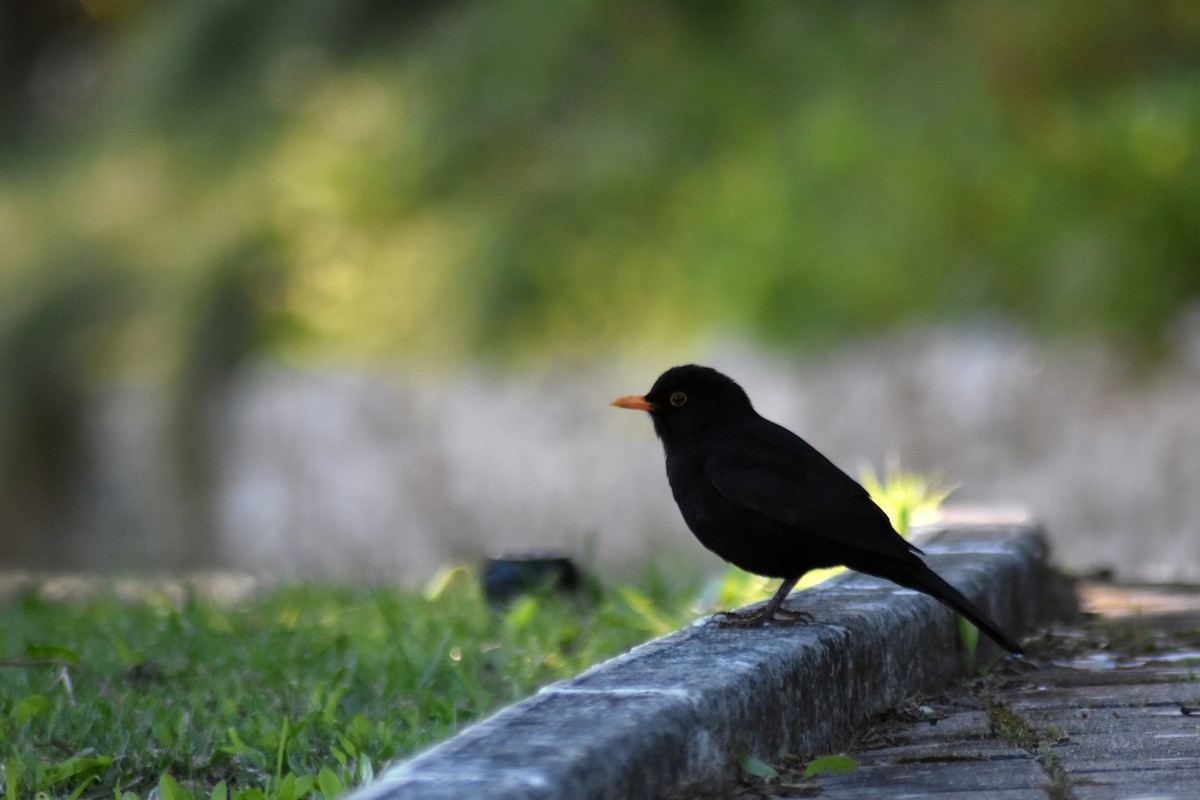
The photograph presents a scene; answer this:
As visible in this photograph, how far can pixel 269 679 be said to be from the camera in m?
4.49

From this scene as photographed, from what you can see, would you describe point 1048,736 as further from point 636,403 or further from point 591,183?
point 591,183

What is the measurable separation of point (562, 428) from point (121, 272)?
16.1 feet

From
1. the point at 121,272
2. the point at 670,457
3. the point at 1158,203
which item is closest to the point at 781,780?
the point at 670,457

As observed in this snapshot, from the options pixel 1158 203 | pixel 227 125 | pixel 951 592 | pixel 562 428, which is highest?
pixel 227 125

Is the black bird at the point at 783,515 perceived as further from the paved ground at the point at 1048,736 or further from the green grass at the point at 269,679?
the green grass at the point at 269,679

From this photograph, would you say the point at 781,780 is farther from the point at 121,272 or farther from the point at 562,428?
the point at 121,272

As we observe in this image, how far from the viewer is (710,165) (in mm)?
12414

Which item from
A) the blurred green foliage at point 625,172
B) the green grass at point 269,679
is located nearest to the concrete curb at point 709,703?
the green grass at point 269,679

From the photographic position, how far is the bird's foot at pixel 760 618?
3.54 meters

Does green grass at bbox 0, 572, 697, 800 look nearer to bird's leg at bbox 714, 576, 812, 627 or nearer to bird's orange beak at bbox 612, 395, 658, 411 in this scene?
bird's leg at bbox 714, 576, 812, 627

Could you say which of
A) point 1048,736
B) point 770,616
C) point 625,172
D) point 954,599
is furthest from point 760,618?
point 625,172

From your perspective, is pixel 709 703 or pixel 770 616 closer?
pixel 709 703

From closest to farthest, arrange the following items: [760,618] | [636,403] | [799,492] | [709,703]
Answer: [709,703]
[760,618]
[799,492]
[636,403]

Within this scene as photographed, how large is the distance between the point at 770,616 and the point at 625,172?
30.4ft
